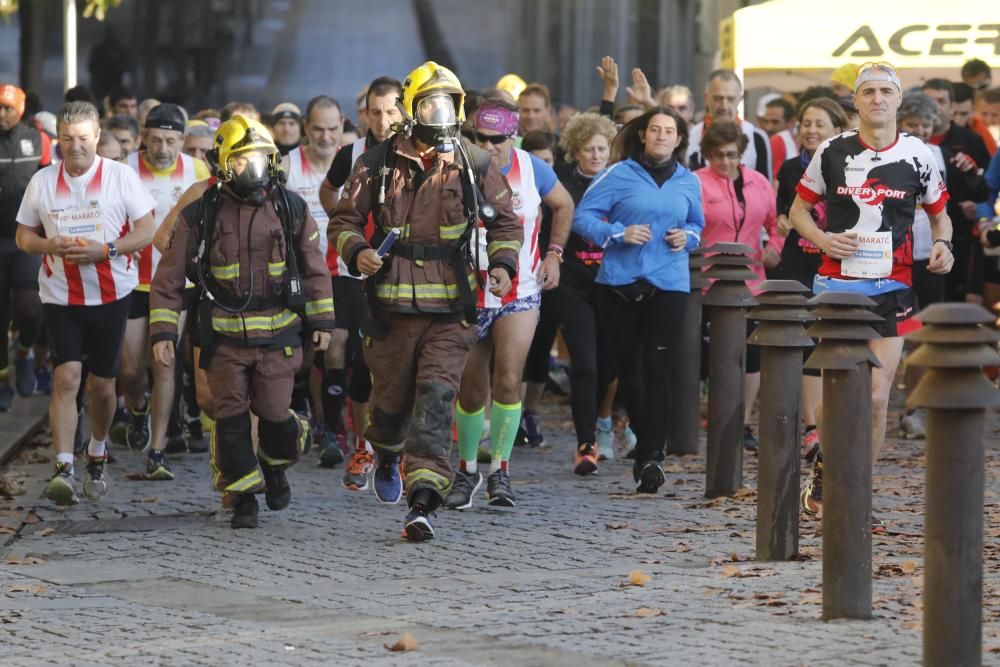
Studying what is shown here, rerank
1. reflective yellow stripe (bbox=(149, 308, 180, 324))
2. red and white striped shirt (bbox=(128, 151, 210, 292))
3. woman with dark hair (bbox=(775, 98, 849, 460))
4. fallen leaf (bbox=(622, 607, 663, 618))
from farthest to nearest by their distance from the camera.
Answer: red and white striped shirt (bbox=(128, 151, 210, 292)) < woman with dark hair (bbox=(775, 98, 849, 460)) < reflective yellow stripe (bbox=(149, 308, 180, 324)) < fallen leaf (bbox=(622, 607, 663, 618))

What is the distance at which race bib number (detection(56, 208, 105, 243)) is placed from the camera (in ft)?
35.0

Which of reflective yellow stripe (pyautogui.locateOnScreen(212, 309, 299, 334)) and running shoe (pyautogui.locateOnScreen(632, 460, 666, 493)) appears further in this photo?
running shoe (pyautogui.locateOnScreen(632, 460, 666, 493))

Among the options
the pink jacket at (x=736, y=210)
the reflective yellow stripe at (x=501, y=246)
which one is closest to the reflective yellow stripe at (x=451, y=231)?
the reflective yellow stripe at (x=501, y=246)

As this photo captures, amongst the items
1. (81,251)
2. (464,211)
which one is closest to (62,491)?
(81,251)

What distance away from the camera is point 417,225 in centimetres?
896

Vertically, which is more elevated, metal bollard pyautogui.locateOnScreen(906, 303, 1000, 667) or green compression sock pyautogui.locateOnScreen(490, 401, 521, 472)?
metal bollard pyautogui.locateOnScreen(906, 303, 1000, 667)

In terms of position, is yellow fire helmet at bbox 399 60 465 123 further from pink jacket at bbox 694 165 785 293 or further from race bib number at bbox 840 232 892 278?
pink jacket at bbox 694 165 785 293

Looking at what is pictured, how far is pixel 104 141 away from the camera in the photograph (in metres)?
12.8

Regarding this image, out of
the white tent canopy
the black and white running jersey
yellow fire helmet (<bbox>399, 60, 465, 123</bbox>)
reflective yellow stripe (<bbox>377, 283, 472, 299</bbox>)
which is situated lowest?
reflective yellow stripe (<bbox>377, 283, 472, 299</bbox>)

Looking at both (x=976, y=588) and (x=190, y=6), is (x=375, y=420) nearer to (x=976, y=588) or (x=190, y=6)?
(x=976, y=588)

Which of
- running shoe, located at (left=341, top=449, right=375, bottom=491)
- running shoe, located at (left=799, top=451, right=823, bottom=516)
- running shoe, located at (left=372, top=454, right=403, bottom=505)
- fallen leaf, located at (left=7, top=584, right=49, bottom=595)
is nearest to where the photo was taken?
fallen leaf, located at (left=7, top=584, right=49, bottom=595)

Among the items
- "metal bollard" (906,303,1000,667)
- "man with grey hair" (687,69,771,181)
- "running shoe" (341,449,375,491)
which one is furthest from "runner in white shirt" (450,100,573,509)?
"metal bollard" (906,303,1000,667)

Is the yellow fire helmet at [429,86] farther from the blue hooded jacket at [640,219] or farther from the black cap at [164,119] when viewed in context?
the black cap at [164,119]

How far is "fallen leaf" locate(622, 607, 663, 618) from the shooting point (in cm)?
706
